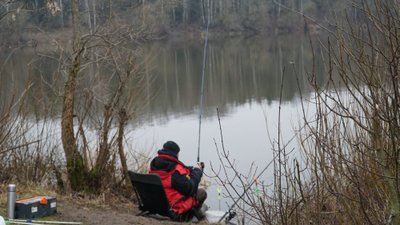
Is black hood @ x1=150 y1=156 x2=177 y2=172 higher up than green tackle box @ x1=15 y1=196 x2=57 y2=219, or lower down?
higher up

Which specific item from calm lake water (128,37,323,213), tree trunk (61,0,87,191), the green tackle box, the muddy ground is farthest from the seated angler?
tree trunk (61,0,87,191)

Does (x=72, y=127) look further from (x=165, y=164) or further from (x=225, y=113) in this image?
(x=225, y=113)

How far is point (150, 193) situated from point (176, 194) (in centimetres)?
27

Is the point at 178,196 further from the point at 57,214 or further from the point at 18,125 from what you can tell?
the point at 18,125

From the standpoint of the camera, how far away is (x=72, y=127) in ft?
28.4

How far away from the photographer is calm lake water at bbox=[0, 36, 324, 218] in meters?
10.7

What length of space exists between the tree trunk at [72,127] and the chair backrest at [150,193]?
1.47 metres

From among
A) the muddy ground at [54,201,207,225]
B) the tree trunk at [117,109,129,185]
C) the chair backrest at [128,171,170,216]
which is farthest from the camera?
the tree trunk at [117,109,129,185]

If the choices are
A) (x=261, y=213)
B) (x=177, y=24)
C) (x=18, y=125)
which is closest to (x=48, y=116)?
(x=18, y=125)

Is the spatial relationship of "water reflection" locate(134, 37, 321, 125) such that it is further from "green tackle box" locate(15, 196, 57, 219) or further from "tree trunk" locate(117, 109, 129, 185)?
"green tackle box" locate(15, 196, 57, 219)

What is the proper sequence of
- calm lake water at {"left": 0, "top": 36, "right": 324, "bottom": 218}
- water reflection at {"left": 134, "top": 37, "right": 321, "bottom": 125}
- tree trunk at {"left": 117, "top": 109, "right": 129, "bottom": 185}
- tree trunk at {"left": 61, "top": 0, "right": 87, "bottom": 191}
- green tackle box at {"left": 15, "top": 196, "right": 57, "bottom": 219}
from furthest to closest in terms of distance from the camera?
water reflection at {"left": 134, "top": 37, "right": 321, "bottom": 125} < calm lake water at {"left": 0, "top": 36, "right": 324, "bottom": 218} < tree trunk at {"left": 117, "top": 109, "right": 129, "bottom": 185} < tree trunk at {"left": 61, "top": 0, "right": 87, "bottom": 191} < green tackle box at {"left": 15, "top": 196, "right": 57, "bottom": 219}

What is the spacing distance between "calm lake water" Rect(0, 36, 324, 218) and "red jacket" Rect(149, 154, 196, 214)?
0.61m

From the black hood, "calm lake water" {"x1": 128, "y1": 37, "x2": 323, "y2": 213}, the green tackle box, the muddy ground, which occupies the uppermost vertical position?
"calm lake water" {"x1": 128, "y1": 37, "x2": 323, "y2": 213}

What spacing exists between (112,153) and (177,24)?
4132 centimetres
